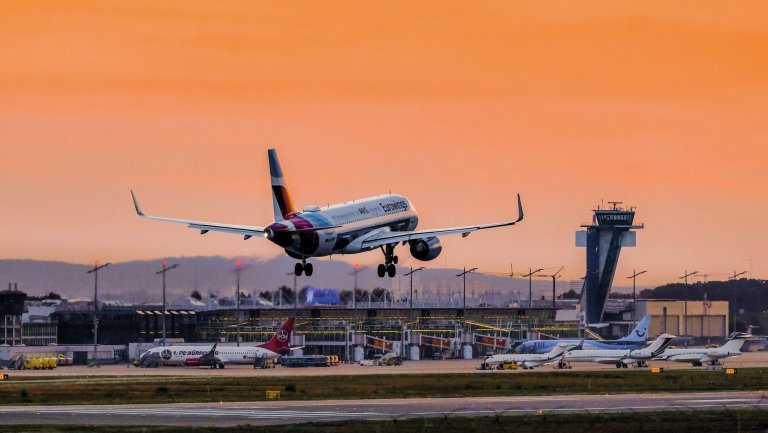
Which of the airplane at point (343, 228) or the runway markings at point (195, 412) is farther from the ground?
the airplane at point (343, 228)

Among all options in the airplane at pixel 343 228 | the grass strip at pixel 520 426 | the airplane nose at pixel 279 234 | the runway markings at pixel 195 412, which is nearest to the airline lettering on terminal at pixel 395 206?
the airplane at pixel 343 228

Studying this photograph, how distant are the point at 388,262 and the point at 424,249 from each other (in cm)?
382

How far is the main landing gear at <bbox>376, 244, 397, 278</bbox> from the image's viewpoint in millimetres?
128250

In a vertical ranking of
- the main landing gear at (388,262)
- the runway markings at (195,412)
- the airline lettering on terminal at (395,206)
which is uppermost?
the airline lettering on terminal at (395,206)

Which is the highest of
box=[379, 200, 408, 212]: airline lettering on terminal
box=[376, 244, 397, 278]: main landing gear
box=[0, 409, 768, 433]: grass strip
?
box=[379, 200, 408, 212]: airline lettering on terminal

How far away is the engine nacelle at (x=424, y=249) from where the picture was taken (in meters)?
131

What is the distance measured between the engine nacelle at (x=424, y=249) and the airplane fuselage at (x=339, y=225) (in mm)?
2864

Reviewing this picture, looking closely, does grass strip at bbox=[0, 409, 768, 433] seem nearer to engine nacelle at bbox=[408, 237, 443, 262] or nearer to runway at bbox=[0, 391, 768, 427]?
runway at bbox=[0, 391, 768, 427]

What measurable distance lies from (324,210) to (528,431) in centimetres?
4238

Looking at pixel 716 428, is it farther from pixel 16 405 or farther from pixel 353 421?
pixel 16 405

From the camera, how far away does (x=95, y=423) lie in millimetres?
91000

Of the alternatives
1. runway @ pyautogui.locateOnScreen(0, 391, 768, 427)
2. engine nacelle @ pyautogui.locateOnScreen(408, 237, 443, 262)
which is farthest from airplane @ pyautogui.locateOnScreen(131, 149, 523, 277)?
runway @ pyautogui.locateOnScreen(0, 391, 768, 427)

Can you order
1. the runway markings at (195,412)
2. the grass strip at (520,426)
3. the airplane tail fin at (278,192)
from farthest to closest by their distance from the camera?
the airplane tail fin at (278,192), the runway markings at (195,412), the grass strip at (520,426)

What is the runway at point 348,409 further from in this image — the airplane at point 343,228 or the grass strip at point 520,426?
the airplane at point 343,228
